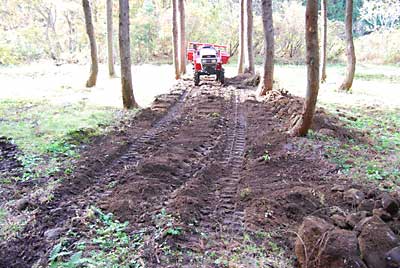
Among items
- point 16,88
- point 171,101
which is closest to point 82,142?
point 171,101

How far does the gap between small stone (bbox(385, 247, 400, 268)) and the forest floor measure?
654 mm

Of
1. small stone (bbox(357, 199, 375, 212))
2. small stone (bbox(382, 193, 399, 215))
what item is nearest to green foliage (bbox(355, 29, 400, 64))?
small stone (bbox(357, 199, 375, 212))

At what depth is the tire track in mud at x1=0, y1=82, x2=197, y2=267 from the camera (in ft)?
13.7

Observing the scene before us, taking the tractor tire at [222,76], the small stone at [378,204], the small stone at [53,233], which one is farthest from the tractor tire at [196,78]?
the small stone at [53,233]

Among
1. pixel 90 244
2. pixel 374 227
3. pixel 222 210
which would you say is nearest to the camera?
pixel 374 227

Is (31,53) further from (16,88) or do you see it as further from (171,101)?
(171,101)

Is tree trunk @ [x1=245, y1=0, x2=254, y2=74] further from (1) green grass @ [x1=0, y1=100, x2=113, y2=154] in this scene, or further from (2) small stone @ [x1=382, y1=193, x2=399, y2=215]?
(2) small stone @ [x1=382, y1=193, x2=399, y2=215]

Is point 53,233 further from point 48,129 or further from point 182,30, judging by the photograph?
point 182,30

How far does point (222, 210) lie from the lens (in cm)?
514

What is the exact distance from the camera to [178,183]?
5965 millimetres

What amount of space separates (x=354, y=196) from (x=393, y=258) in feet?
5.48

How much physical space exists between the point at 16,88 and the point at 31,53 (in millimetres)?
16476

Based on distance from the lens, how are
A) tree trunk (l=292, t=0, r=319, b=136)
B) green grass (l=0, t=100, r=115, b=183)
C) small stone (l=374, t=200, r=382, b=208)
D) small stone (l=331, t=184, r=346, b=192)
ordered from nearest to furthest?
small stone (l=374, t=200, r=382, b=208) → small stone (l=331, t=184, r=346, b=192) → green grass (l=0, t=100, r=115, b=183) → tree trunk (l=292, t=0, r=319, b=136)

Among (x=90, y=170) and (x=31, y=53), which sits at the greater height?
(x=31, y=53)
